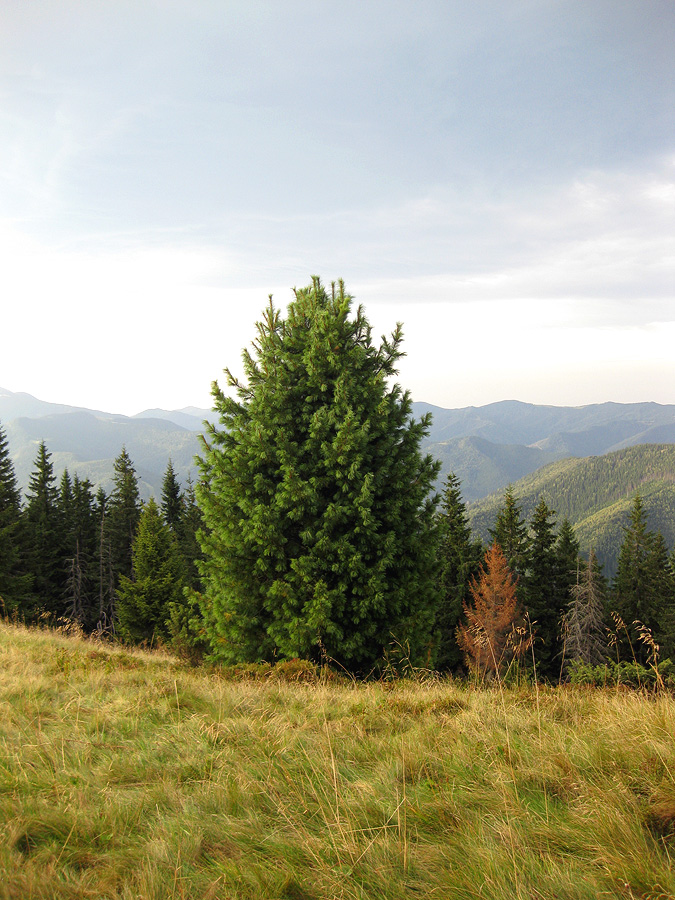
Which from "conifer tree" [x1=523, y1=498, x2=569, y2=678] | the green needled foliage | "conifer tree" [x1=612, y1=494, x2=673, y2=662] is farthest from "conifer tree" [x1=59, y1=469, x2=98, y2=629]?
"conifer tree" [x1=612, y1=494, x2=673, y2=662]

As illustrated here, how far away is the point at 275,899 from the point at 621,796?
79.6 inches

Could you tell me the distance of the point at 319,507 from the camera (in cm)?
1055

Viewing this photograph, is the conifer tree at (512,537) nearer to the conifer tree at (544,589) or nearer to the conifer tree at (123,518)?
the conifer tree at (544,589)

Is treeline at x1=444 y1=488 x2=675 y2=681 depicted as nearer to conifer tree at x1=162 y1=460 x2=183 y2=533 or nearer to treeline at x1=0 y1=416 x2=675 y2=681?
treeline at x1=0 y1=416 x2=675 y2=681

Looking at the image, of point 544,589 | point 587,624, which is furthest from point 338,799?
point 544,589

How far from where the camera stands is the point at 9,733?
4.12m

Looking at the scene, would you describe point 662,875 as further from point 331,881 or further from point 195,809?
point 195,809

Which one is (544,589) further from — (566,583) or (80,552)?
(80,552)

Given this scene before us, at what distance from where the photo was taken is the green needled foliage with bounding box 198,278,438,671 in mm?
9969

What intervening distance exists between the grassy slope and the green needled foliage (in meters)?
4.97

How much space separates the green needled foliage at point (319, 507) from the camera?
9.97m

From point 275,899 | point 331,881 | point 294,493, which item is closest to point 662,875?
point 331,881

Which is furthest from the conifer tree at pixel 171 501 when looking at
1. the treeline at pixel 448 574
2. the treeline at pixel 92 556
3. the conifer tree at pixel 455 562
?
the conifer tree at pixel 455 562

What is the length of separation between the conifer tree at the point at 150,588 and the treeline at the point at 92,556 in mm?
60
